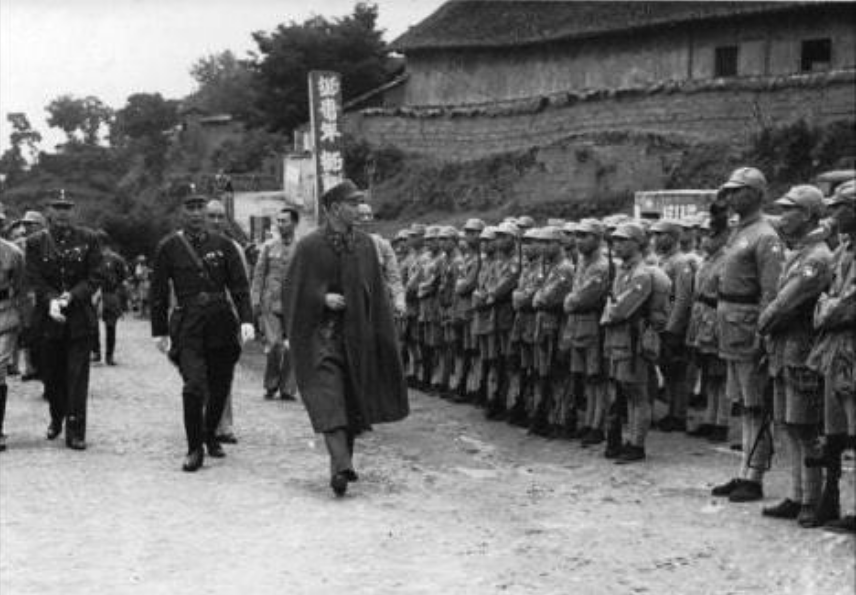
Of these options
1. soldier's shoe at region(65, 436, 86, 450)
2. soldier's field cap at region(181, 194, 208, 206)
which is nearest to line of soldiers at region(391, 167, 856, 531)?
soldier's field cap at region(181, 194, 208, 206)

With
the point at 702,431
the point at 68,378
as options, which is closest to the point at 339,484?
the point at 68,378

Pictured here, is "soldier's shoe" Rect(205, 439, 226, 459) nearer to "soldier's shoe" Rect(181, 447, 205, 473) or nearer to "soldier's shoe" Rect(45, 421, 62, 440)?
"soldier's shoe" Rect(181, 447, 205, 473)

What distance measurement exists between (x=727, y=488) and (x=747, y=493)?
0.25m

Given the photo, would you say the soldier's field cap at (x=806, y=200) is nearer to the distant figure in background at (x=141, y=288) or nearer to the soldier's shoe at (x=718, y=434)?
the soldier's shoe at (x=718, y=434)

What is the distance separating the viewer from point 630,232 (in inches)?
403

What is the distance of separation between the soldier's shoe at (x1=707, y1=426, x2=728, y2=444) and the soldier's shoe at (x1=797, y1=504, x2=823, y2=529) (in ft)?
11.9

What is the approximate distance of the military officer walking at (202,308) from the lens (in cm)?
998

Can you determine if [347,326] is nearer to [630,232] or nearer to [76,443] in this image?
[630,232]

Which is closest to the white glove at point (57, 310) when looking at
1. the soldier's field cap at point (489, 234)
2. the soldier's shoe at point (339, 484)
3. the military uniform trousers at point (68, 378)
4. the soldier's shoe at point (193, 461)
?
the military uniform trousers at point (68, 378)

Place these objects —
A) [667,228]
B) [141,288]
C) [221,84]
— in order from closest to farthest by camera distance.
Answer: [667,228] < [141,288] < [221,84]

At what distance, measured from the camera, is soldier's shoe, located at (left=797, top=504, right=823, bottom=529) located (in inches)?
297

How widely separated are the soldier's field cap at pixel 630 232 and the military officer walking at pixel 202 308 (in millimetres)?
3024

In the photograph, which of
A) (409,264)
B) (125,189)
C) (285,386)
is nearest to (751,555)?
(285,386)

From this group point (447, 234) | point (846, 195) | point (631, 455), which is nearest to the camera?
point (846, 195)
